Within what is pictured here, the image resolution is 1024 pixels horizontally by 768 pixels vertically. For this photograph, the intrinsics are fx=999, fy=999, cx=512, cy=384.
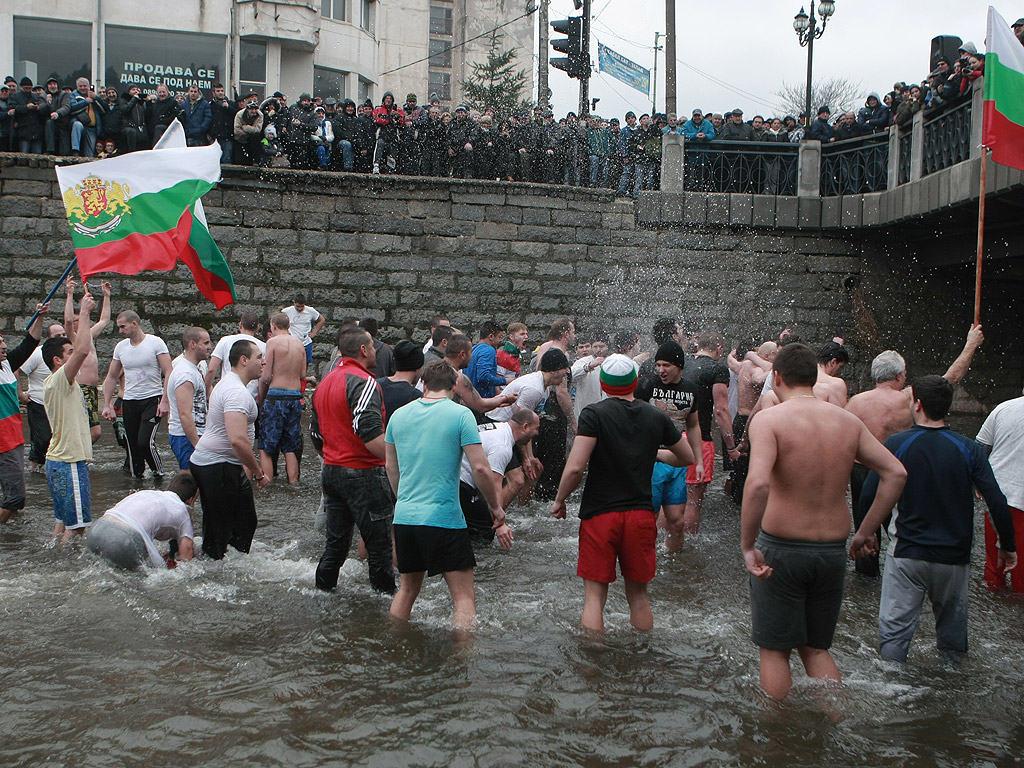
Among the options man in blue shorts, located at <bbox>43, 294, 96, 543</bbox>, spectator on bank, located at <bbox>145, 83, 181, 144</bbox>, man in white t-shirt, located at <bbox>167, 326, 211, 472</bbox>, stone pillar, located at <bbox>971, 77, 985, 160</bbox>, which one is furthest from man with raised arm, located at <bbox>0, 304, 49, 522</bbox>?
stone pillar, located at <bbox>971, 77, 985, 160</bbox>

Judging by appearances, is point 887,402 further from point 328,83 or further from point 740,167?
point 328,83

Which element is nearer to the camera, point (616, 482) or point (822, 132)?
point (616, 482)

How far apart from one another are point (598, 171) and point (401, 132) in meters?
3.57

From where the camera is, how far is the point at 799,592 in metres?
4.38

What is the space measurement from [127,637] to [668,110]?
18.9m

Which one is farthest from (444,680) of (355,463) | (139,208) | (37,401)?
(37,401)

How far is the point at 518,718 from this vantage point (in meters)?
4.52

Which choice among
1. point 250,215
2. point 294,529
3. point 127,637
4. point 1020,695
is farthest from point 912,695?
point 250,215

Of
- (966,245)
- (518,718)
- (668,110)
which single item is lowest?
(518,718)

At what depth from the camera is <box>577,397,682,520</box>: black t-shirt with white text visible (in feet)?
17.0

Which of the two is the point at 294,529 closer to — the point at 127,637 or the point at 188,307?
the point at 127,637

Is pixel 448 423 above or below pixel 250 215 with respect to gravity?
below

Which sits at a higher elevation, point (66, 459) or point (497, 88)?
point (497, 88)

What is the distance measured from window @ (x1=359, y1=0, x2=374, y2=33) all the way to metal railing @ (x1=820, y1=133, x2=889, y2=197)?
14.5 meters
